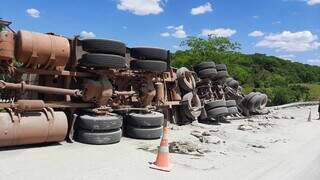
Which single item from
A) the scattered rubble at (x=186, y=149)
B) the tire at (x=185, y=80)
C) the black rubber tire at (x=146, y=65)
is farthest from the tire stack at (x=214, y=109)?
the scattered rubble at (x=186, y=149)

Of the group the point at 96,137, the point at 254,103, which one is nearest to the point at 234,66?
the point at 254,103

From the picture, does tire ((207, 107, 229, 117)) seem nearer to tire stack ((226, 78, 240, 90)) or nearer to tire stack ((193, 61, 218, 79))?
tire stack ((193, 61, 218, 79))

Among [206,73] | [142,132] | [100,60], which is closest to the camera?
[100,60]

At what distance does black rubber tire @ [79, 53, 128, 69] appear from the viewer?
980 cm

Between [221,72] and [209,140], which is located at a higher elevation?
[221,72]

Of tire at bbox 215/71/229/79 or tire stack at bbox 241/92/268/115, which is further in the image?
tire stack at bbox 241/92/268/115

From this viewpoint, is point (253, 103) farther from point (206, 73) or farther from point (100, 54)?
point (100, 54)

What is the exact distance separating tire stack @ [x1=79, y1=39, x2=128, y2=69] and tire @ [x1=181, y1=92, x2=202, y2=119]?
16.3 ft

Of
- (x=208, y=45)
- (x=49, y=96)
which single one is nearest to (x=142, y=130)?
(x=49, y=96)

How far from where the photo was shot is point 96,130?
955 centimetres

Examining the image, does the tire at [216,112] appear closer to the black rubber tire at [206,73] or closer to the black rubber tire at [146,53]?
the black rubber tire at [206,73]

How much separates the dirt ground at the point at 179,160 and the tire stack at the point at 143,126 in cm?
29

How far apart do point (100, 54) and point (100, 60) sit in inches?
5.2

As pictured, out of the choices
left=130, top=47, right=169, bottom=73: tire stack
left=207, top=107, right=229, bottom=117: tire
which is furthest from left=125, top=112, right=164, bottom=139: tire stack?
left=207, top=107, right=229, bottom=117: tire
